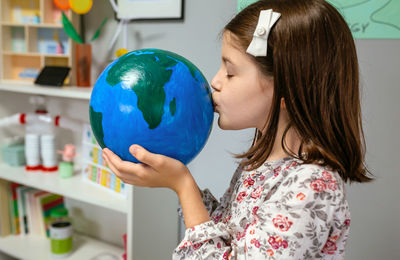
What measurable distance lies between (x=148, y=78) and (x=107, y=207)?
94 centimetres

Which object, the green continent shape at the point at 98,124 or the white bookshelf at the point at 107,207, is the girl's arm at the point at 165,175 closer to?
the green continent shape at the point at 98,124

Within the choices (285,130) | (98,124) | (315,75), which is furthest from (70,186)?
(315,75)

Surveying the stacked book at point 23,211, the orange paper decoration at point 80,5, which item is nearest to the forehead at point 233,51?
the orange paper decoration at point 80,5

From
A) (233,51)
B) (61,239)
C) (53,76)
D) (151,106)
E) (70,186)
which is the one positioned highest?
(233,51)

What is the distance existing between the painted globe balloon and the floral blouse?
20 cm

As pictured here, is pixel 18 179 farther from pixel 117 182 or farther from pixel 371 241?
pixel 371 241

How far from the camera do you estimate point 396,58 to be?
130 centimetres

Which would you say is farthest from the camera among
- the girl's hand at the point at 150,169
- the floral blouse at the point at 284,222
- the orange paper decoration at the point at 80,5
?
the orange paper decoration at the point at 80,5

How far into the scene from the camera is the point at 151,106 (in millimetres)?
809

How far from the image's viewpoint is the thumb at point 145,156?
0.82 meters

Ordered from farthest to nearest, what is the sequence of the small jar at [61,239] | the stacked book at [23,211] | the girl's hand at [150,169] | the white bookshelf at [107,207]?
the stacked book at [23,211] < the small jar at [61,239] < the white bookshelf at [107,207] < the girl's hand at [150,169]

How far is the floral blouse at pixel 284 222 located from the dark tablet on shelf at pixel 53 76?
124cm

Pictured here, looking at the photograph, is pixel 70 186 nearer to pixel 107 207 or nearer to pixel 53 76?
pixel 107 207

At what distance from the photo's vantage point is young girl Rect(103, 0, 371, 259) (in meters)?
0.75
